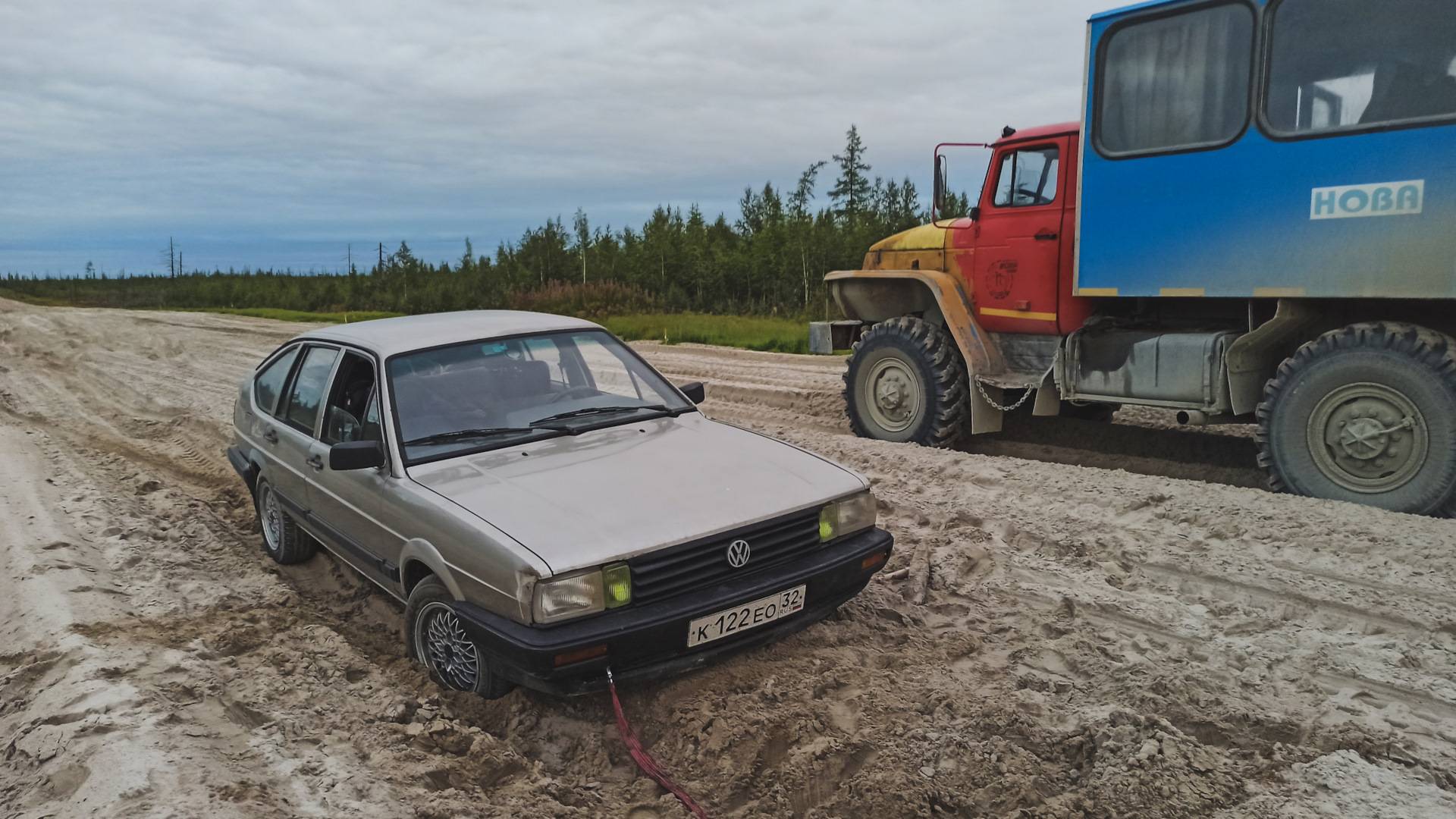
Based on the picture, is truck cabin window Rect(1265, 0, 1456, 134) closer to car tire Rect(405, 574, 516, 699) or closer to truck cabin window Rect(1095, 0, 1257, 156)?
truck cabin window Rect(1095, 0, 1257, 156)

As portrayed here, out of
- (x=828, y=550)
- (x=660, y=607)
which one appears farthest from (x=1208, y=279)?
(x=660, y=607)

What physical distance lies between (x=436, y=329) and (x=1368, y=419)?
18.0ft

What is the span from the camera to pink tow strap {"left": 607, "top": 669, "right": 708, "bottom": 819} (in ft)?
9.89

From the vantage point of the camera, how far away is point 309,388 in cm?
498

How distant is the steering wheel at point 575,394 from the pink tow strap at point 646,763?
1.63 m

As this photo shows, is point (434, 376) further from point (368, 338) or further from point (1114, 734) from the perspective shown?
point (1114, 734)

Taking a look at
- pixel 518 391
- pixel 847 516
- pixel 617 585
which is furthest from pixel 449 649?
pixel 847 516

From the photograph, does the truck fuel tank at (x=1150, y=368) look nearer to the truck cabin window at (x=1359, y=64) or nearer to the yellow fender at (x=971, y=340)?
the yellow fender at (x=971, y=340)

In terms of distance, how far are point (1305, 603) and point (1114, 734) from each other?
1694 millimetres

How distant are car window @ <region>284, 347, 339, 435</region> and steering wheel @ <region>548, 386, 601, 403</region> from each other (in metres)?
1.25

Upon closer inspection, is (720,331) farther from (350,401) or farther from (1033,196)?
(350,401)

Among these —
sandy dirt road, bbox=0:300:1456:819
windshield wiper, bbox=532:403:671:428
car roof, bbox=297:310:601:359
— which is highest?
car roof, bbox=297:310:601:359

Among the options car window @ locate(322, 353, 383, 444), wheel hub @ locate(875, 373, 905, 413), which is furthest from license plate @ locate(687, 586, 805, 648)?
wheel hub @ locate(875, 373, 905, 413)

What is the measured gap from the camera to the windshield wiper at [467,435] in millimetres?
4027
